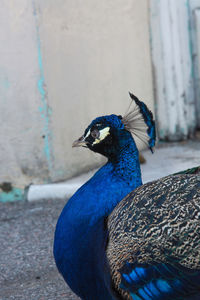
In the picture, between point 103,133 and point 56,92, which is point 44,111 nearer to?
point 56,92

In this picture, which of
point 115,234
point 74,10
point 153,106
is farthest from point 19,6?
point 115,234

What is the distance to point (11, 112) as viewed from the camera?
12.1 feet

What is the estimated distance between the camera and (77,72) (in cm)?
386

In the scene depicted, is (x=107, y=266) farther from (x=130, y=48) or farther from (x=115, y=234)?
(x=130, y=48)

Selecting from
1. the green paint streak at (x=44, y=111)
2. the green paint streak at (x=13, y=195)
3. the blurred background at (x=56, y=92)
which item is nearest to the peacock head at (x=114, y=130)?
the blurred background at (x=56, y=92)

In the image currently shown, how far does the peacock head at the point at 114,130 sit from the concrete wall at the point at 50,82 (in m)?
1.45

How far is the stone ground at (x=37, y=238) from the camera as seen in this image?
8.41 ft

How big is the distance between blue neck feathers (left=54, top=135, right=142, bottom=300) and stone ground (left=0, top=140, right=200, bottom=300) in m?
0.44

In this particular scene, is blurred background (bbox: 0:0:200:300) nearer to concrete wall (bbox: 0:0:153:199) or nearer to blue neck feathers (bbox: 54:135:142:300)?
concrete wall (bbox: 0:0:153:199)

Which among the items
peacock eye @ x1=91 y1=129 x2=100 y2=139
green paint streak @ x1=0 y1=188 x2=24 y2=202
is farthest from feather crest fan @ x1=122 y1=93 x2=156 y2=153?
green paint streak @ x1=0 y1=188 x2=24 y2=202

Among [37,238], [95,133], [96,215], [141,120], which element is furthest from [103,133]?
[37,238]

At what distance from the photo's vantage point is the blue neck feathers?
1.94m

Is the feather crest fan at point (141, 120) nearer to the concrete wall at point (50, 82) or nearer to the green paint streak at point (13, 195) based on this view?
the concrete wall at point (50, 82)

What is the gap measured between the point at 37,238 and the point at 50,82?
1.01m
